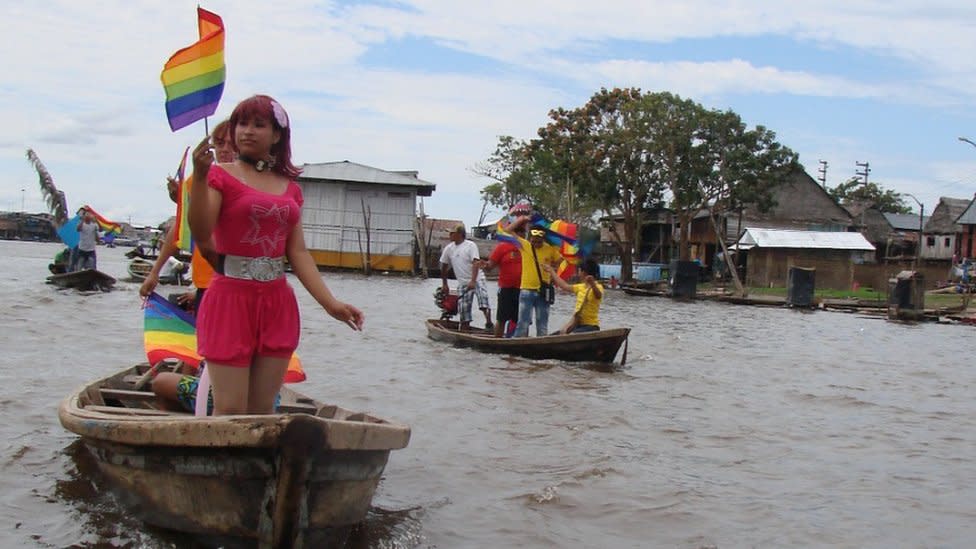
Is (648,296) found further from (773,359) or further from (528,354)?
(528,354)

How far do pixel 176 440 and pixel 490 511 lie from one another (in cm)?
213

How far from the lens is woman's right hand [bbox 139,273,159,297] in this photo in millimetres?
5537

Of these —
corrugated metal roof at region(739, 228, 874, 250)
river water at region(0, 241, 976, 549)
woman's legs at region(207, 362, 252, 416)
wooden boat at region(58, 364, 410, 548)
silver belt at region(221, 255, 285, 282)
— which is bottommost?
river water at region(0, 241, 976, 549)

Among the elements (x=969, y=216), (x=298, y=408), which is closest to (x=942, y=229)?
(x=969, y=216)

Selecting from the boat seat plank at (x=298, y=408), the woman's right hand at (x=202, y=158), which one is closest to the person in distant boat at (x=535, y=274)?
the boat seat plank at (x=298, y=408)

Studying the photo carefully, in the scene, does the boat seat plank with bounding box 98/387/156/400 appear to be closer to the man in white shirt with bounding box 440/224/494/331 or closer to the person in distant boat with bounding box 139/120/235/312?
the person in distant boat with bounding box 139/120/235/312

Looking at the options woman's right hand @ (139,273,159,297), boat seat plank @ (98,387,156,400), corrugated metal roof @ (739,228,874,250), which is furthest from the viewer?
corrugated metal roof @ (739,228,874,250)

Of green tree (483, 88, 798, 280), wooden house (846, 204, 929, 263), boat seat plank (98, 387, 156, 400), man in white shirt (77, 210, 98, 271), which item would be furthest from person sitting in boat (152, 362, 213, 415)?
wooden house (846, 204, 929, 263)

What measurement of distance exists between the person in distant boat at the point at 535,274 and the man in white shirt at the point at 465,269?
1.27 metres

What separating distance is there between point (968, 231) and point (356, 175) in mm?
27825

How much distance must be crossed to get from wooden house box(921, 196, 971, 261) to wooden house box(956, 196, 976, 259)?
4257mm

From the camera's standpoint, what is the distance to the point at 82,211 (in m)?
19.1

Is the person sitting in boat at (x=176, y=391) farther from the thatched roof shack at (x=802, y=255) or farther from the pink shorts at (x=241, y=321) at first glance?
the thatched roof shack at (x=802, y=255)

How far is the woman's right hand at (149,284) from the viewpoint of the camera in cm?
554
